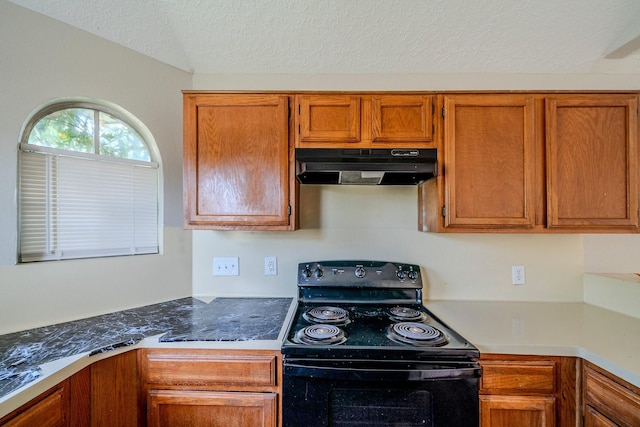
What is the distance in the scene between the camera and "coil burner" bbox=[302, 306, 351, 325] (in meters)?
1.35

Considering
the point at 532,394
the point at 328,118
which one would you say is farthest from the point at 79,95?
the point at 532,394

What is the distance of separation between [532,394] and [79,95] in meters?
2.66

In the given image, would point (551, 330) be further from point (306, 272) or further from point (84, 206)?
point (84, 206)

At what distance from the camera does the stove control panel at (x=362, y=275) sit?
65.1 inches

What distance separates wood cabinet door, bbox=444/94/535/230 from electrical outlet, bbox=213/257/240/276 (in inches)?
54.2

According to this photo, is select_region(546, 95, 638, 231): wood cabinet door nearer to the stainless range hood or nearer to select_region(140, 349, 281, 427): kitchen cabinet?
the stainless range hood

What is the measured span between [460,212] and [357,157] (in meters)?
0.66

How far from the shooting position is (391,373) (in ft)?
3.44

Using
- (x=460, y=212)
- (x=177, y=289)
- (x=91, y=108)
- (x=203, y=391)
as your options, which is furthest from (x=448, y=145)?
(x=91, y=108)

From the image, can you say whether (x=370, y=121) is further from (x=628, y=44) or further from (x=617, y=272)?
(x=617, y=272)

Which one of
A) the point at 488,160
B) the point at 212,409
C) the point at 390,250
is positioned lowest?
the point at 212,409

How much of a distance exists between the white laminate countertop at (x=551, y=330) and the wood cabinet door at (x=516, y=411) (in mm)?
203

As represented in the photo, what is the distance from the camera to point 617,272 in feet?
5.46

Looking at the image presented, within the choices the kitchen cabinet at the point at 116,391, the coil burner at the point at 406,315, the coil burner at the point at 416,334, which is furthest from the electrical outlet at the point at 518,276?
the kitchen cabinet at the point at 116,391
